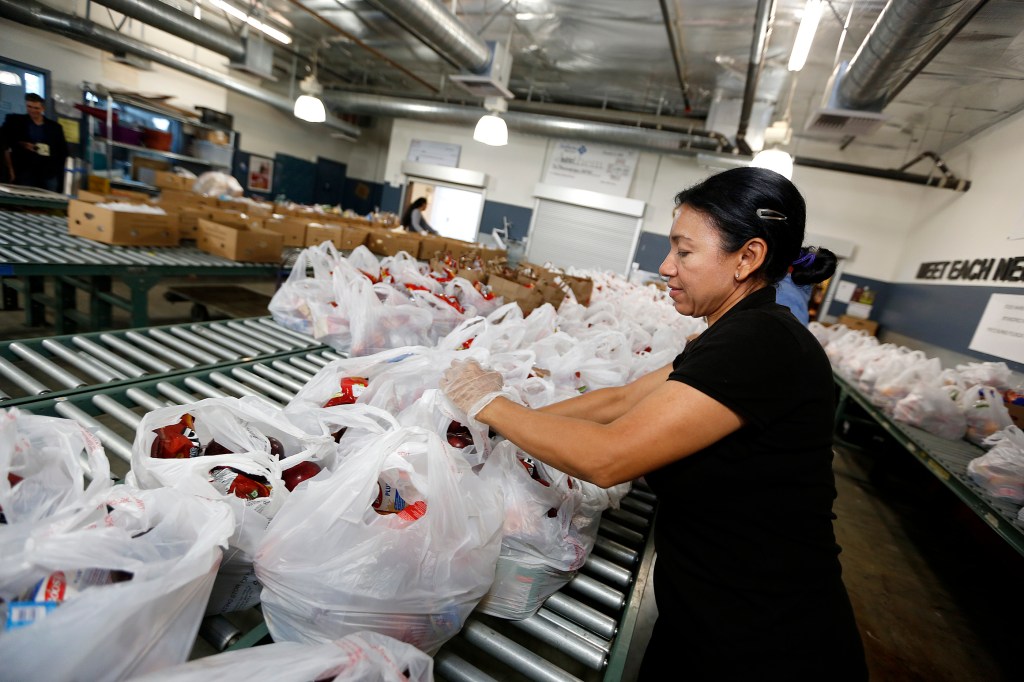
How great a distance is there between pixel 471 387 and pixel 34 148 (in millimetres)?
7375

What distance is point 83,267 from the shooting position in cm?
259

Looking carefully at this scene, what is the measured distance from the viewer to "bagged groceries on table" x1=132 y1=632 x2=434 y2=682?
1.83ft

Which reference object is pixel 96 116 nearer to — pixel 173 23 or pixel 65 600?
pixel 173 23

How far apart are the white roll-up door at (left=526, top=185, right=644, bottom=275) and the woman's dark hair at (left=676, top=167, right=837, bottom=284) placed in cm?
791

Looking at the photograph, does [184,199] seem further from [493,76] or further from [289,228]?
[493,76]

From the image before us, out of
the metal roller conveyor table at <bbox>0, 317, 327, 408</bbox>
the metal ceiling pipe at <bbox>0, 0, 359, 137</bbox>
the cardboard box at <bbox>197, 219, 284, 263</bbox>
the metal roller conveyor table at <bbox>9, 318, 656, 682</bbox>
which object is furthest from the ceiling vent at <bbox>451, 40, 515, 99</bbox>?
the metal ceiling pipe at <bbox>0, 0, 359, 137</bbox>

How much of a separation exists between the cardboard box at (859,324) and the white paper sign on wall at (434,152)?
7.86m

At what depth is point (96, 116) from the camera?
7293mm

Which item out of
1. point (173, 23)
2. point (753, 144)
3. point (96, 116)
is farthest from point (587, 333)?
point (96, 116)

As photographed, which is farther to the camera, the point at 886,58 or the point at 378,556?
the point at 886,58

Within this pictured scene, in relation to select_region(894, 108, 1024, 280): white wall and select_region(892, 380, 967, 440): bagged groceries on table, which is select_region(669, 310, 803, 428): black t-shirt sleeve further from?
select_region(894, 108, 1024, 280): white wall

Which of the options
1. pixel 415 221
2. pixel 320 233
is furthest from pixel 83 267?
pixel 415 221

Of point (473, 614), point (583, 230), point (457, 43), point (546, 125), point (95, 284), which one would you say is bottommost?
point (95, 284)

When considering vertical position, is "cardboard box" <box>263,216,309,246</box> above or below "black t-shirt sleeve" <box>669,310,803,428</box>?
below
